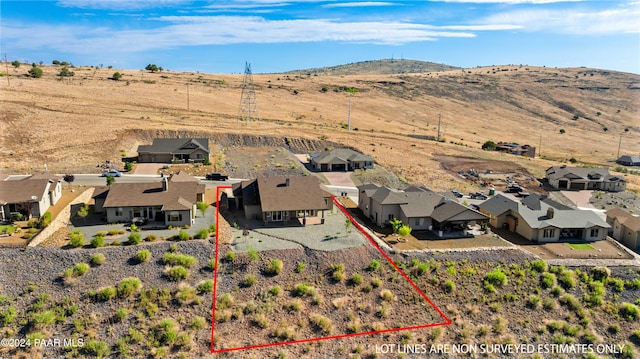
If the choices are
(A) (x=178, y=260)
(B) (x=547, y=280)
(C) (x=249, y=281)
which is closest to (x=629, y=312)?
(B) (x=547, y=280)

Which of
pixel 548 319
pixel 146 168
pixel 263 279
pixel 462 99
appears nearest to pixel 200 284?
pixel 263 279

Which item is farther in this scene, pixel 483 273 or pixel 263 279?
pixel 483 273

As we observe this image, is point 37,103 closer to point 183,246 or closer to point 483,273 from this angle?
point 183,246

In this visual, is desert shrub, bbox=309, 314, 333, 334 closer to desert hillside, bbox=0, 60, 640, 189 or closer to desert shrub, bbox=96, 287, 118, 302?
desert shrub, bbox=96, 287, 118, 302

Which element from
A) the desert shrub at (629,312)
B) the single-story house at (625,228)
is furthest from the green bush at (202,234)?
the single-story house at (625,228)

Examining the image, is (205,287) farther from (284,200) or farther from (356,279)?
(284,200)

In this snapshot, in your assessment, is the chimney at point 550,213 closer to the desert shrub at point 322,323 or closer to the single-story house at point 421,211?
the single-story house at point 421,211
